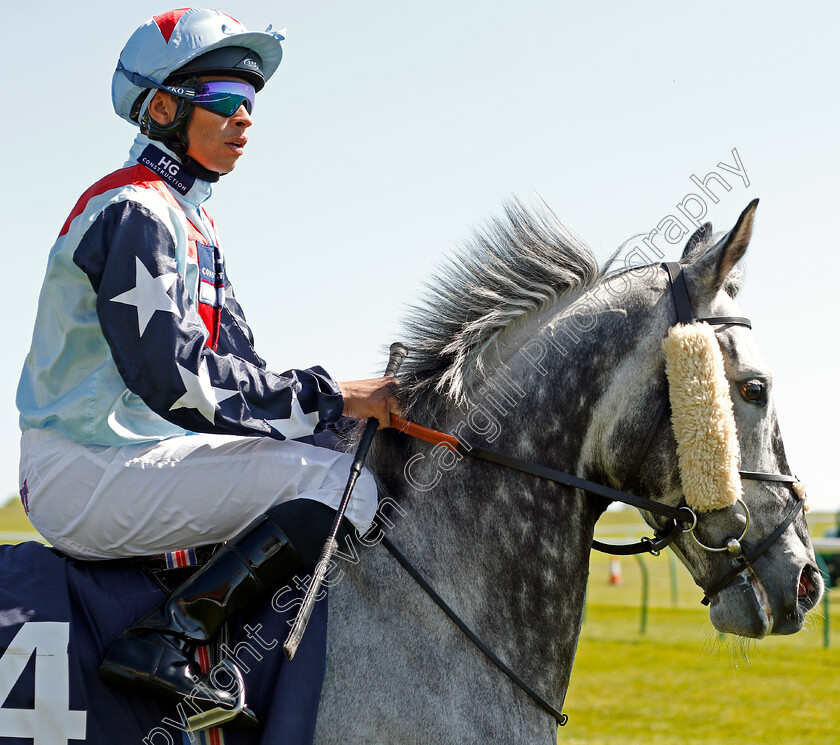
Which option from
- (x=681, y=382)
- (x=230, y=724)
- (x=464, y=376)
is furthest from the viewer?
(x=464, y=376)

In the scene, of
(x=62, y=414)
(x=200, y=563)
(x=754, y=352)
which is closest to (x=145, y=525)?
(x=200, y=563)

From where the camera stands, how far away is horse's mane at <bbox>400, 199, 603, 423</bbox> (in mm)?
2918

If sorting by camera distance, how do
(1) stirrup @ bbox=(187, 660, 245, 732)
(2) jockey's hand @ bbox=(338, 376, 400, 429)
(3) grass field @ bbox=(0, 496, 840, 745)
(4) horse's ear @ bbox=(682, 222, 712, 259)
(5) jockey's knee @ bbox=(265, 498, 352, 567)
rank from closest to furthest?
(1) stirrup @ bbox=(187, 660, 245, 732) → (5) jockey's knee @ bbox=(265, 498, 352, 567) → (2) jockey's hand @ bbox=(338, 376, 400, 429) → (4) horse's ear @ bbox=(682, 222, 712, 259) → (3) grass field @ bbox=(0, 496, 840, 745)

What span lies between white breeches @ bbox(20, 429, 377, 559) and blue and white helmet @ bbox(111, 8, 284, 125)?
1218 millimetres

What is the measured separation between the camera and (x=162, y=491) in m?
2.62

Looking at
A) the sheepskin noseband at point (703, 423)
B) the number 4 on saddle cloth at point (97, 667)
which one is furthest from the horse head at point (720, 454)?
the number 4 on saddle cloth at point (97, 667)

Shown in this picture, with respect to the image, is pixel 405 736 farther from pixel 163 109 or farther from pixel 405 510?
pixel 163 109

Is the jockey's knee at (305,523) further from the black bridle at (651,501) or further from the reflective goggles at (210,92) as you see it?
the reflective goggles at (210,92)

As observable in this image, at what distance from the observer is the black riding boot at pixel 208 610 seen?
243 cm

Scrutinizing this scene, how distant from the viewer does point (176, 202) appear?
292 cm

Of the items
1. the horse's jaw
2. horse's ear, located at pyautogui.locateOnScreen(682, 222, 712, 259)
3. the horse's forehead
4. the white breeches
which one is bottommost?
the white breeches

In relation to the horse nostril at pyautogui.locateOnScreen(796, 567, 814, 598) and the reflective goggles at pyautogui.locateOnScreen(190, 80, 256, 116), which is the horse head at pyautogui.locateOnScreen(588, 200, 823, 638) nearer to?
the horse nostril at pyautogui.locateOnScreen(796, 567, 814, 598)

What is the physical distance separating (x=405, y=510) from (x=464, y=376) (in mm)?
478

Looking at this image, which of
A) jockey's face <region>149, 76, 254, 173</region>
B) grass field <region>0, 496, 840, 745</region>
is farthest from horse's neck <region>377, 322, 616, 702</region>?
grass field <region>0, 496, 840, 745</region>
